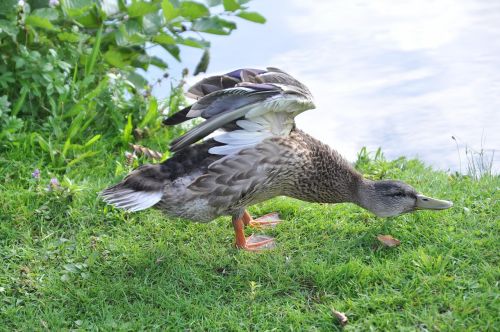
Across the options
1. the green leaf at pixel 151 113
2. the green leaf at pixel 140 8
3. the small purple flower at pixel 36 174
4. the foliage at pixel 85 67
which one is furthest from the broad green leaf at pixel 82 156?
the green leaf at pixel 140 8

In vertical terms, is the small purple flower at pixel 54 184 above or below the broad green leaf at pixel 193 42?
below

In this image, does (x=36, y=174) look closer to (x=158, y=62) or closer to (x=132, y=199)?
(x=132, y=199)

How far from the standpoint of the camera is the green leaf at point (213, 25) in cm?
578

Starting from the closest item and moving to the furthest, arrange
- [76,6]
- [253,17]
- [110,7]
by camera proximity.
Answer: [76,6], [253,17], [110,7]

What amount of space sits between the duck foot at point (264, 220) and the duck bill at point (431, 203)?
3.17 ft

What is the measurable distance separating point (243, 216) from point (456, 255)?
151cm

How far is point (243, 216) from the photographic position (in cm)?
480

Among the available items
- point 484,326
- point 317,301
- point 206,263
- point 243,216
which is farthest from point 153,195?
point 484,326

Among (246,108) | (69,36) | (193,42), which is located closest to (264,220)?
(246,108)

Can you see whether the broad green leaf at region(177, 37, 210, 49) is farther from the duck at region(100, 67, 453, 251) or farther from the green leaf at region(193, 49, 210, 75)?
the duck at region(100, 67, 453, 251)

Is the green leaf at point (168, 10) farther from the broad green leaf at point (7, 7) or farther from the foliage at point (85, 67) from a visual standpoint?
the broad green leaf at point (7, 7)

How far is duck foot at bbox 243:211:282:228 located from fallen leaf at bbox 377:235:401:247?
794 millimetres

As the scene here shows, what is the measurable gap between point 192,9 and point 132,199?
2206mm

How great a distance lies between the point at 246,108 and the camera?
4.06 m
